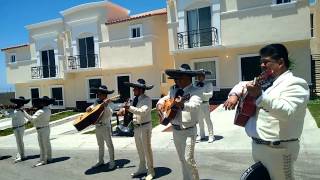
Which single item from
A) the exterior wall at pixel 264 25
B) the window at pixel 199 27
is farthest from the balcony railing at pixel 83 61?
the exterior wall at pixel 264 25

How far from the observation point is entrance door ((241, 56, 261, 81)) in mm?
19297

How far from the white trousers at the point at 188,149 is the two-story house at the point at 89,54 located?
53.9 feet

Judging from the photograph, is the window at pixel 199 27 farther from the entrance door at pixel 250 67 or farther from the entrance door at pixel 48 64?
the entrance door at pixel 48 64

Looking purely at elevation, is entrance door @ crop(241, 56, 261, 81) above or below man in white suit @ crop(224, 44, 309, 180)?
above

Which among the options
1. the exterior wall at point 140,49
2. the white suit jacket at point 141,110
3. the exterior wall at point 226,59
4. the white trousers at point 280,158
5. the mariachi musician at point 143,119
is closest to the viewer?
the white trousers at point 280,158

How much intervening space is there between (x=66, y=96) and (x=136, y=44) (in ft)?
26.0

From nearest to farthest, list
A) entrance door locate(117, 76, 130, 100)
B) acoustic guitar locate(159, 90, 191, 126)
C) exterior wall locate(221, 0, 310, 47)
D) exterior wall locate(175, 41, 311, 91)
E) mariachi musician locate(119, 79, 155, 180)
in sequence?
acoustic guitar locate(159, 90, 191, 126)
mariachi musician locate(119, 79, 155, 180)
exterior wall locate(221, 0, 310, 47)
exterior wall locate(175, 41, 311, 91)
entrance door locate(117, 76, 130, 100)

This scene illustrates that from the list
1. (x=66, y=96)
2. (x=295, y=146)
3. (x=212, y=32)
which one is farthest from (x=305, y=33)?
(x=66, y=96)

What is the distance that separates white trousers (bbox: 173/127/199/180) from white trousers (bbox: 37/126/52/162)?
5.12 meters

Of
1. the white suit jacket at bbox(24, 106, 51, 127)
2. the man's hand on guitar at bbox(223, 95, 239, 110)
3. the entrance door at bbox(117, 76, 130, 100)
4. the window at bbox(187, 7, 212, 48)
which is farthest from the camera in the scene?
the entrance door at bbox(117, 76, 130, 100)

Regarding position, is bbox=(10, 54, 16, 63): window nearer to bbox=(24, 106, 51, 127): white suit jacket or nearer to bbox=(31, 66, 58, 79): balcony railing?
bbox=(31, 66, 58, 79): balcony railing

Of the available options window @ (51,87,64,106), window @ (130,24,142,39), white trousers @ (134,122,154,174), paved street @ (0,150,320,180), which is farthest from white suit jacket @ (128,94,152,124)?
window @ (51,87,64,106)

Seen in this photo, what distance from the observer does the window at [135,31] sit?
22391 mm

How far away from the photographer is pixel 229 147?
966 cm
